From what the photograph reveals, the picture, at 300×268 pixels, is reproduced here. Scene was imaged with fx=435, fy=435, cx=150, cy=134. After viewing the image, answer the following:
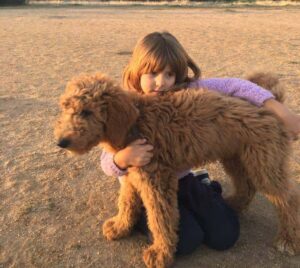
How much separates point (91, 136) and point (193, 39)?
1138 centimetres

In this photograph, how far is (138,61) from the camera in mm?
3348

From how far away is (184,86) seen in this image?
3420mm

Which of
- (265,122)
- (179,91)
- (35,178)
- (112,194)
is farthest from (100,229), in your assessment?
(265,122)

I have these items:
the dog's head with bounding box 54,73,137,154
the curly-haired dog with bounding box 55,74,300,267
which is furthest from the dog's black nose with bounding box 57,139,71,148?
the curly-haired dog with bounding box 55,74,300,267

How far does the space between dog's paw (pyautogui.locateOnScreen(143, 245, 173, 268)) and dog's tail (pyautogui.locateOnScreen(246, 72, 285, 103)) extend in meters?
1.45

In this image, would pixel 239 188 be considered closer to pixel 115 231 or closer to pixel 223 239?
pixel 223 239

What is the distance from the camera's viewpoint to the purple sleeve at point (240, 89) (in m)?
3.13

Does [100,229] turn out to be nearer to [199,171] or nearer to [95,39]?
[199,171]

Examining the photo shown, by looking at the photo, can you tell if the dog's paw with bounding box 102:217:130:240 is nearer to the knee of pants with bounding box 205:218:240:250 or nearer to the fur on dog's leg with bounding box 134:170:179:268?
the fur on dog's leg with bounding box 134:170:179:268

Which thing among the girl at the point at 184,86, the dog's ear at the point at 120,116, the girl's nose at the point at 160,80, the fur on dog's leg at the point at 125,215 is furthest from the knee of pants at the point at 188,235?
the girl's nose at the point at 160,80

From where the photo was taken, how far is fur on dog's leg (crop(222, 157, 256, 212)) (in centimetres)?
360

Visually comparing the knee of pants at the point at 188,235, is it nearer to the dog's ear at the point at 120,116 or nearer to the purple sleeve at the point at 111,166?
the purple sleeve at the point at 111,166

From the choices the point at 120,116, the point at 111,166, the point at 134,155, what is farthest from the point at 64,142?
the point at 111,166

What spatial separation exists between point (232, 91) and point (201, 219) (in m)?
1.11
